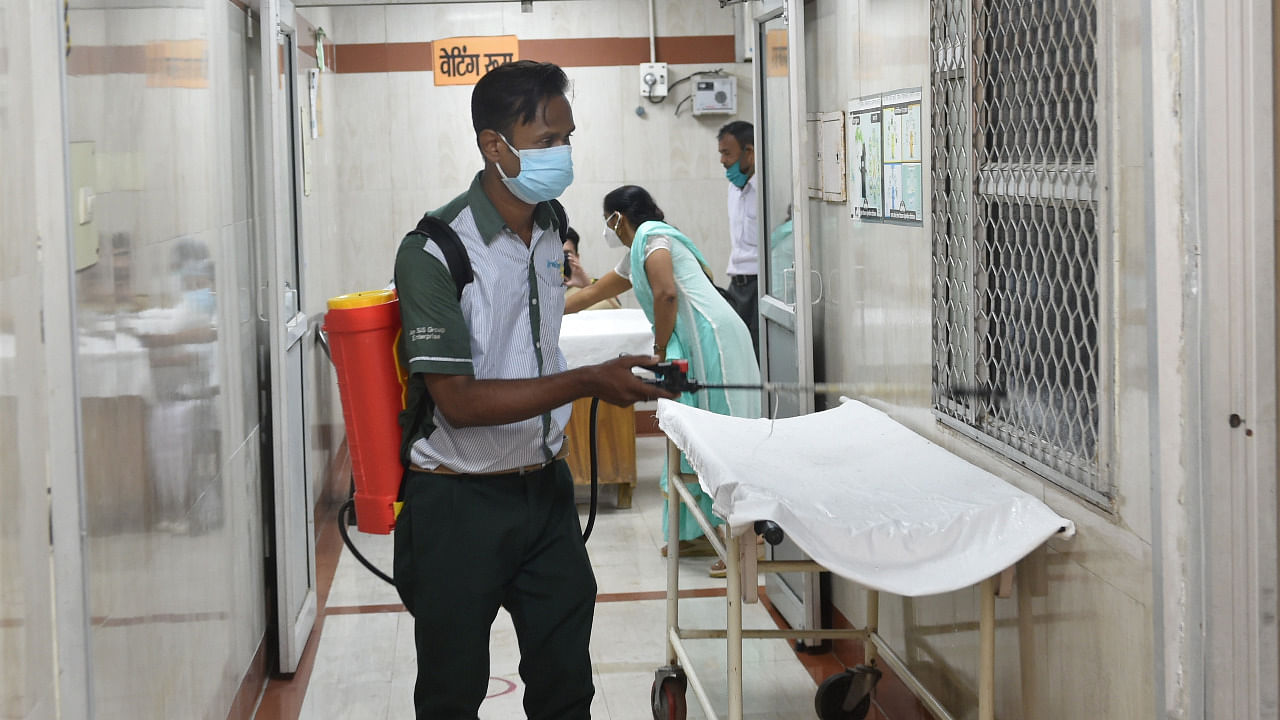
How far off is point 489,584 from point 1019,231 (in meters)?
1.22

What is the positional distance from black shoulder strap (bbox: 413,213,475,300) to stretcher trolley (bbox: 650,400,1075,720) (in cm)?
65

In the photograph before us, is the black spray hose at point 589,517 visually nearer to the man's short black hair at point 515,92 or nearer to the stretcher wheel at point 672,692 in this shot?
the man's short black hair at point 515,92

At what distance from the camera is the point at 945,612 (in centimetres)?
291

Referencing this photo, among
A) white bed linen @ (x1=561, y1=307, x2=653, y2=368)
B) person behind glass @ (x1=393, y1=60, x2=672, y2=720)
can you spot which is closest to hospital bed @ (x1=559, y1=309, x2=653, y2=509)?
white bed linen @ (x1=561, y1=307, x2=653, y2=368)

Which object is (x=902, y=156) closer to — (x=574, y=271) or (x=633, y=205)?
(x=633, y=205)

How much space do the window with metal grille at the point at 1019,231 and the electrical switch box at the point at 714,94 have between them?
4453mm

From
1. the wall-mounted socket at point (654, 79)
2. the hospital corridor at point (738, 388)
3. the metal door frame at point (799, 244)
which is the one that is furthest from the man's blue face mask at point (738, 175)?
the wall-mounted socket at point (654, 79)

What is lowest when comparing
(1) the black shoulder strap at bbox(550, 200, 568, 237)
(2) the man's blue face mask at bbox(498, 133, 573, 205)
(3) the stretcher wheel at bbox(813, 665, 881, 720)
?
(3) the stretcher wheel at bbox(813, 665, 881, 720)

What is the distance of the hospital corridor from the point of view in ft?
5.64

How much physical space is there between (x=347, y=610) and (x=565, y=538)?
2.39 meters

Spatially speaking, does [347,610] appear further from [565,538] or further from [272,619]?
[565,538]

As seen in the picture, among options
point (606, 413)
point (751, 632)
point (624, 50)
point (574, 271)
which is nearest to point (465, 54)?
point (624, 50)

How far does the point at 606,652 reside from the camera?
4.01m

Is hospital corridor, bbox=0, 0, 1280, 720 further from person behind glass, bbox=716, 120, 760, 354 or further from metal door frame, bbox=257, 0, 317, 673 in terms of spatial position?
person behind glass, bbox=716, 120, 760, 354
